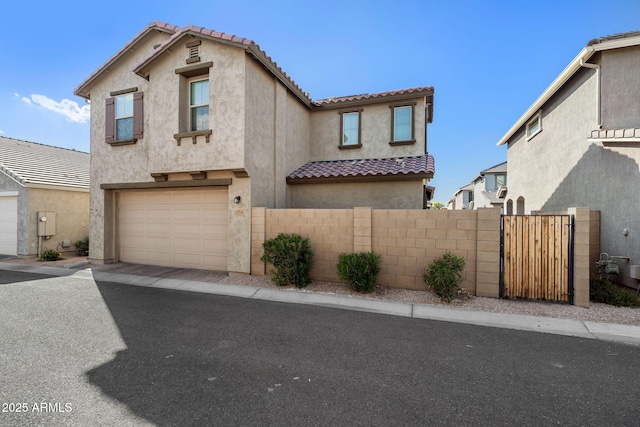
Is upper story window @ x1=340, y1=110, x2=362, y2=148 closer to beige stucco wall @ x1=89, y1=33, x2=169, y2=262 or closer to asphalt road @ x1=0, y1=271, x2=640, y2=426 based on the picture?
beige stucco wall @ x1=89, y1=33, x2=169, y2=262

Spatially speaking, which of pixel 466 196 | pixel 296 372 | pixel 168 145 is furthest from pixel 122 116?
pixel 466 196

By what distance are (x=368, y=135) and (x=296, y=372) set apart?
10252 millimetres

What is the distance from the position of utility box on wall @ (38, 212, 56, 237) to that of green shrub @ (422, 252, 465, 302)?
598 inches

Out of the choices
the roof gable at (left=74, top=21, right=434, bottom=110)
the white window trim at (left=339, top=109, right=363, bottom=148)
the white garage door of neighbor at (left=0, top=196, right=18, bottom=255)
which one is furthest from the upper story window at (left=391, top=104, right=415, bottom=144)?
the white garage door of neighbor at (left=0, top=196, right=18, bottom=255)

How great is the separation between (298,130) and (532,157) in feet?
34.9

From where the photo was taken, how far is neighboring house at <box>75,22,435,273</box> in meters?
8.39

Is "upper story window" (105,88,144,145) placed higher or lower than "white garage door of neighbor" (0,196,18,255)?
higher

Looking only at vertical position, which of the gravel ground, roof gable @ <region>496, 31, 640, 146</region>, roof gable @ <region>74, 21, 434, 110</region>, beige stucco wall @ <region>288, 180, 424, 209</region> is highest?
roof gable @ <region>74, 21, 434, 110</region>

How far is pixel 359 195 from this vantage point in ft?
34.1

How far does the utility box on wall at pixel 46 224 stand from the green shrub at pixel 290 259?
1094cm

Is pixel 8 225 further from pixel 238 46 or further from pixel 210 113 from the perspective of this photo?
pixel 238 46

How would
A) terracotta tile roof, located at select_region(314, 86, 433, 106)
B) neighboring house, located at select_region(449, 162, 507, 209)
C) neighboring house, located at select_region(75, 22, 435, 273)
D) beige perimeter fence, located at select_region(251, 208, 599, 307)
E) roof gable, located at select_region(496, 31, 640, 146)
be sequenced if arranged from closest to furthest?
1. beige perimeter fence, located at select_region(251, 208, 599, 307)
2. roof gable, located at select_region(496, 31, 640, 146)
3. neighboring house, located at select_region(75, 22, 435, 273)
4. terracotta tile roof, located at select_region(314, 86, 433, 106)
5. neighboring house, located at select_region(449, 162, 507, 209)

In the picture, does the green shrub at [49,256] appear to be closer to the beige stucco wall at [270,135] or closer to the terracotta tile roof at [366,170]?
the beige stucco wall at [270,135]

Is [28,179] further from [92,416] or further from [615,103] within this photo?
[615,103]
